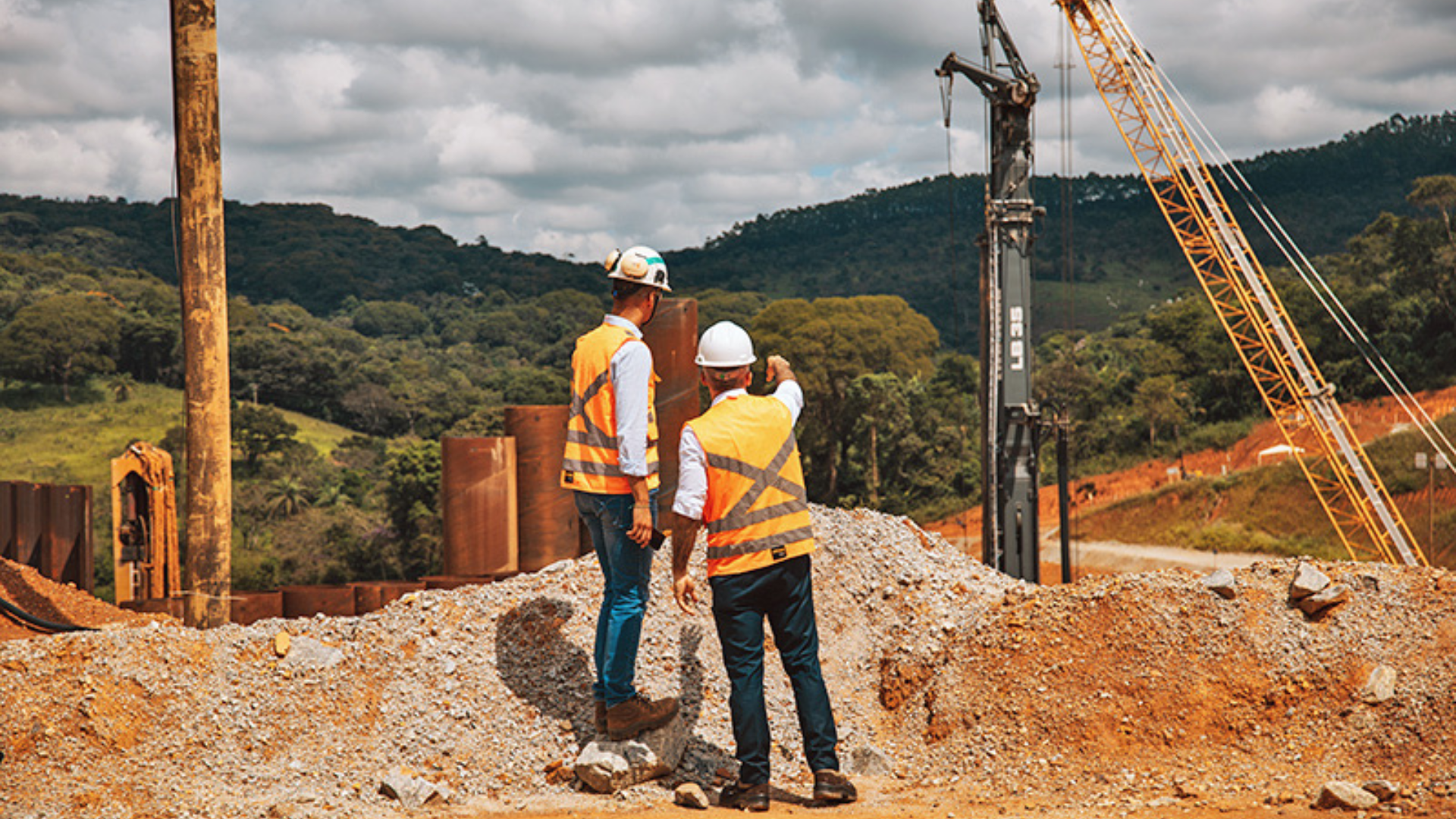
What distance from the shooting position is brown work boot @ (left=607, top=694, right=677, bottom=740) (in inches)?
226

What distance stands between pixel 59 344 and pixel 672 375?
274 feet

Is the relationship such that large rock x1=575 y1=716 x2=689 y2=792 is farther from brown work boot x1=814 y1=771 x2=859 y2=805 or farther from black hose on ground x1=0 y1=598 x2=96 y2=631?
black hose on ground x1=0 y1=598 x2=96 y2=631

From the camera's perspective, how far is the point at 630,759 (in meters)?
5.66

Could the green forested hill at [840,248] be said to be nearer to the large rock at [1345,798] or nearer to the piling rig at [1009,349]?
the piling rig at [1009,349]

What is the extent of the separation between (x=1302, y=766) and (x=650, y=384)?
3.70 meters

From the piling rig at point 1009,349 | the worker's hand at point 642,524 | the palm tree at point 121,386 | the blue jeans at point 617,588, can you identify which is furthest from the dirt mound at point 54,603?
the palm tree at point 121,386

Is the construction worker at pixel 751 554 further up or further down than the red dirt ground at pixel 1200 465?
further up

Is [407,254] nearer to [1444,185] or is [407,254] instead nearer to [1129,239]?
[1129,239]

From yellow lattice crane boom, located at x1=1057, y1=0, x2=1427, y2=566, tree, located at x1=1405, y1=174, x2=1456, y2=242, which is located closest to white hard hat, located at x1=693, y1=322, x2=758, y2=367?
yellow lattice crane boom, located at x1=1057, y1=0, x2=1427, y2=566

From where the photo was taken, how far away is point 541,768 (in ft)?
19.2

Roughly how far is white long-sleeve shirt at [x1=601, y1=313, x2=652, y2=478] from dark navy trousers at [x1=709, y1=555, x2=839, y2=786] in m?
0.70

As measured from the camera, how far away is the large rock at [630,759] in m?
5.54

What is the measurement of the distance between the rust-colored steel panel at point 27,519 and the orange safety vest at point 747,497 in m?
8.57

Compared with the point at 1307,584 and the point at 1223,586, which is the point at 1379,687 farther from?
the point at 1223,586
